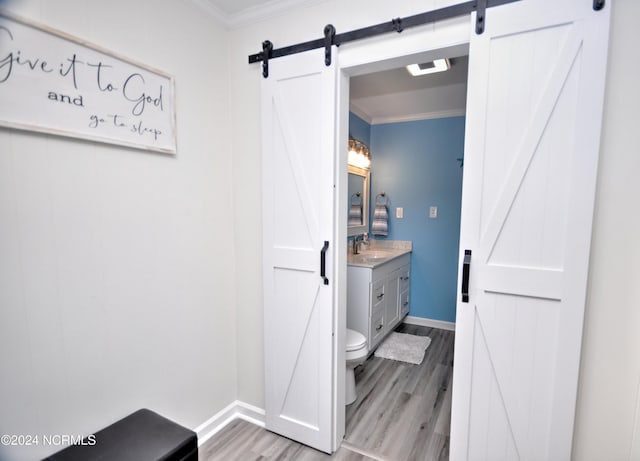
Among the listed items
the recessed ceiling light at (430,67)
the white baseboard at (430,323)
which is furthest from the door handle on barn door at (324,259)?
the white baseboard at (430,323)

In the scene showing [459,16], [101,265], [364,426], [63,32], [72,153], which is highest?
[459,16]

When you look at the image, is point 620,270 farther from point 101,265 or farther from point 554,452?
point 101,265

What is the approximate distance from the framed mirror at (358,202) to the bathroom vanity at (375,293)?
13.4 inches

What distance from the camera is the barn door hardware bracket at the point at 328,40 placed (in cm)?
164

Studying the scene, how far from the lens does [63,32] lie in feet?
3.99

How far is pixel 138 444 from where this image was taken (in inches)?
49.7

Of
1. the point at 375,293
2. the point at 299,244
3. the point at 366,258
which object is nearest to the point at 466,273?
the point at 299,244

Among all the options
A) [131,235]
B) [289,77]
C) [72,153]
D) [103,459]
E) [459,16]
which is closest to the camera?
[103,459]

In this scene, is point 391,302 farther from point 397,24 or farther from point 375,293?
point 397,24

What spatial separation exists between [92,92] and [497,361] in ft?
6.96

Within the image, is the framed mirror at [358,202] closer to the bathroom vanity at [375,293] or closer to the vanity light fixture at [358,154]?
the vanity light fixture at [358,154]

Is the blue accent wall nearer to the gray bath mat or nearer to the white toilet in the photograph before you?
the gray bath mat

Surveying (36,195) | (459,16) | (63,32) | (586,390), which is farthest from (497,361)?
(63,32)

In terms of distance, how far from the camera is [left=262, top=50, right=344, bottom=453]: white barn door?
5.60ft
